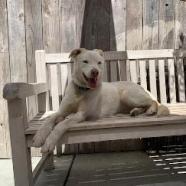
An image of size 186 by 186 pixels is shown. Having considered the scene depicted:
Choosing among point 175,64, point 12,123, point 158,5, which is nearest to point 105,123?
point 12,123

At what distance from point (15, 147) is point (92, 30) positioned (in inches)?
84.9

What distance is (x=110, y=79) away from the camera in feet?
→ 14.6

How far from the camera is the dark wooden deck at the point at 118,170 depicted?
3.75m

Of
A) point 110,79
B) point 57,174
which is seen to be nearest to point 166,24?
point 110,79

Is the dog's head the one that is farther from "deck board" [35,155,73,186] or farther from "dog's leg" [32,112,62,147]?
"deck board" [35,155,73,186]

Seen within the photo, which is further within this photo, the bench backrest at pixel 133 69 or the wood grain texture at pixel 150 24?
the wood grain texture at pixel 150 24

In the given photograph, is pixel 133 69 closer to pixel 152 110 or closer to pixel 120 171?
pixel 152 110

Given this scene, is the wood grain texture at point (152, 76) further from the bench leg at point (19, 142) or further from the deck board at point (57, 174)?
the bench leg at point (19, 142)

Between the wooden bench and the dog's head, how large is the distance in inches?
13.7

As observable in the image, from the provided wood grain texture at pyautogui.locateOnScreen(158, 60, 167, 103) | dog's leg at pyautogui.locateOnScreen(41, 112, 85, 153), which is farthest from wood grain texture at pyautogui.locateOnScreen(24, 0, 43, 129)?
dog's leg at pyautogui.locateOnScreen(41, 112, 85, 153)

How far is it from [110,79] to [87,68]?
1210 mm

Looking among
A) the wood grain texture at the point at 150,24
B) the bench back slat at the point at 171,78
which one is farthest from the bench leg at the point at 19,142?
the wood grain texture at the point at 150,24

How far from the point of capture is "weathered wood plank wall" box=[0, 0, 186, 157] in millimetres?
4566

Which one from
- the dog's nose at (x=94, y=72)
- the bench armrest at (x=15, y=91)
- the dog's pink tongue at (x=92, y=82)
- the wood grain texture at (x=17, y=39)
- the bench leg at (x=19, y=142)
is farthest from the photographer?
the wood grain texture at (x=17, y=39)
